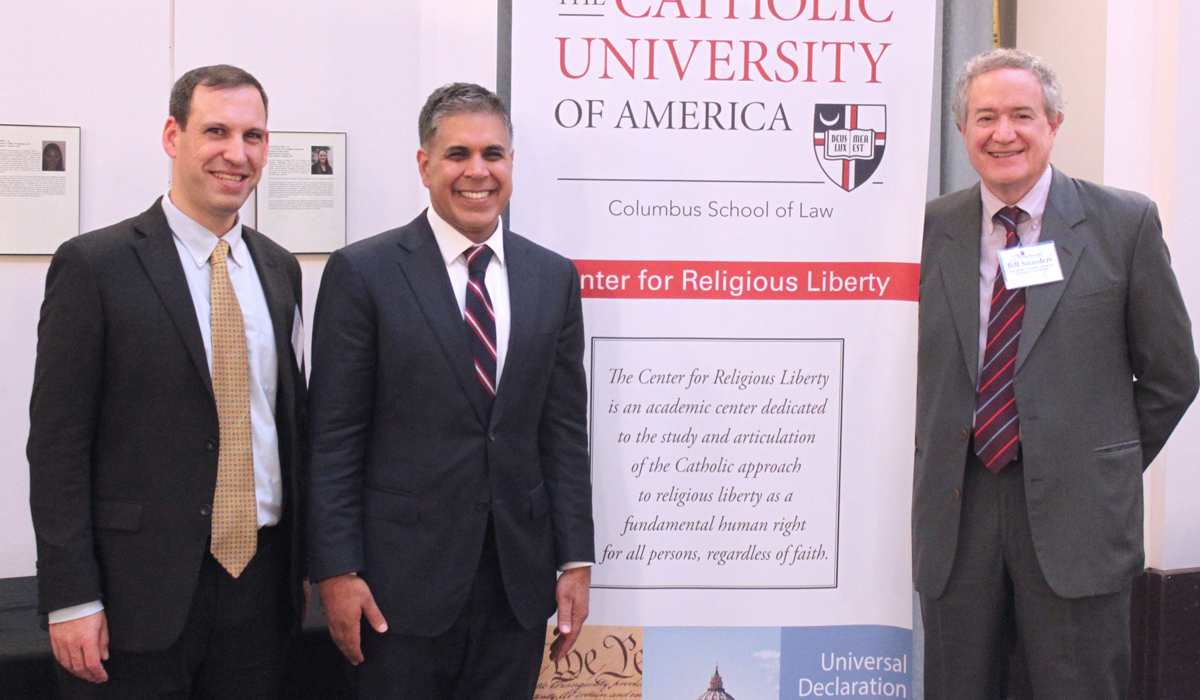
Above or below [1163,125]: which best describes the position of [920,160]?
below

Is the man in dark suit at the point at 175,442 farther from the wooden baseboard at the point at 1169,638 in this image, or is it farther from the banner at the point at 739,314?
the wooden baseboard at the point at 1169,638

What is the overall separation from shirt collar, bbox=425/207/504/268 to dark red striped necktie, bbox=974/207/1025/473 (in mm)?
1140

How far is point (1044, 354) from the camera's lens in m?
2.05

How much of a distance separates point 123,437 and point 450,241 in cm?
75

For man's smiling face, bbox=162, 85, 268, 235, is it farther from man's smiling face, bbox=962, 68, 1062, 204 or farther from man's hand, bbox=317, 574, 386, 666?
man's smiling face, bbox=962, 68, 1062, 204

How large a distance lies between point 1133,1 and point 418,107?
252 cm

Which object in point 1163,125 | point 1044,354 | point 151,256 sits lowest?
point 1044,354

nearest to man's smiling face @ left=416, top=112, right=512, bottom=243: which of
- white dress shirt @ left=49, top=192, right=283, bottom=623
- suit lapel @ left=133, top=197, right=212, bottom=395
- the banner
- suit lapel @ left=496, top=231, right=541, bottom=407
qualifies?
suit lapel @ left=496, top=231, right=541, bottom=407

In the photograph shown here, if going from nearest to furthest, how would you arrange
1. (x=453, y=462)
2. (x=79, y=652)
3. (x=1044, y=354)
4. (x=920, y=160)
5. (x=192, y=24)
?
1. (x=79, y=652)
2. (x=453, y=462)
3. (x=1044, y=354)
4. (x=920, y=160)
5. (x=192, y=24)

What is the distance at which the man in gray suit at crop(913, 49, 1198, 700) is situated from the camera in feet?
6.70

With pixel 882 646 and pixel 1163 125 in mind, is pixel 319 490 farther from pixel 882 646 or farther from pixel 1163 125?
pixel 1163 125

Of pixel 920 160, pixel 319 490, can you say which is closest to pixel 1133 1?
pixel 920 160

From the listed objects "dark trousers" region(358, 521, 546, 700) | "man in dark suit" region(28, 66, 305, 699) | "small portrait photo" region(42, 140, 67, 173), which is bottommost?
"dark trousers" region(358, 521, 546, 700)

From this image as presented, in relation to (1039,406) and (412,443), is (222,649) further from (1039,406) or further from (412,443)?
(1039,406)
